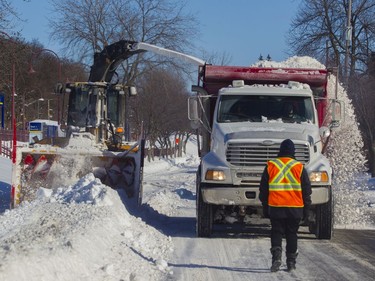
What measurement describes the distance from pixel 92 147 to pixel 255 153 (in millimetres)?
5365

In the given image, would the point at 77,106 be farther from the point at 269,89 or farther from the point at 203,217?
the point at 203,217

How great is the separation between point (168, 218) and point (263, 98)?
12.9ft

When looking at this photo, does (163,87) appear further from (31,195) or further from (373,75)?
(31,195)

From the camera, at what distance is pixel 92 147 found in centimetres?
1506

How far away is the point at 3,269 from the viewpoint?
20.3 feet

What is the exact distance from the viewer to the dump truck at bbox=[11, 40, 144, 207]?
556 inches

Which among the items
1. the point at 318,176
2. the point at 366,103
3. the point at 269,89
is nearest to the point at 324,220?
the point at 318,176

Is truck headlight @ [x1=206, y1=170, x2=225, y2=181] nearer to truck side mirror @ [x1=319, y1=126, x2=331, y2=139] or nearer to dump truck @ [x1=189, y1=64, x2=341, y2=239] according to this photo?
dump truck @ [x1=189, y1=64, x2=341, y2=239]

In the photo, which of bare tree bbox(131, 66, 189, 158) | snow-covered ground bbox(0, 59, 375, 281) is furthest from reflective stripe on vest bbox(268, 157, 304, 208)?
bare tree bbox(131, 66, 189, 158)

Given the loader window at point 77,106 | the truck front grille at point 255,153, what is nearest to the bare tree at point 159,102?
the loader window at point 77,106

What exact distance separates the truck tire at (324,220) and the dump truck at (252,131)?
12 mm

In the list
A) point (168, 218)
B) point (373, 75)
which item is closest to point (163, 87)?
point (373, 75)

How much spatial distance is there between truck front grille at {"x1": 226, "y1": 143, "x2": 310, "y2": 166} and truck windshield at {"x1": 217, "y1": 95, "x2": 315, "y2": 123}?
1127mm

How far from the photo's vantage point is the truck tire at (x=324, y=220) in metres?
11.0
